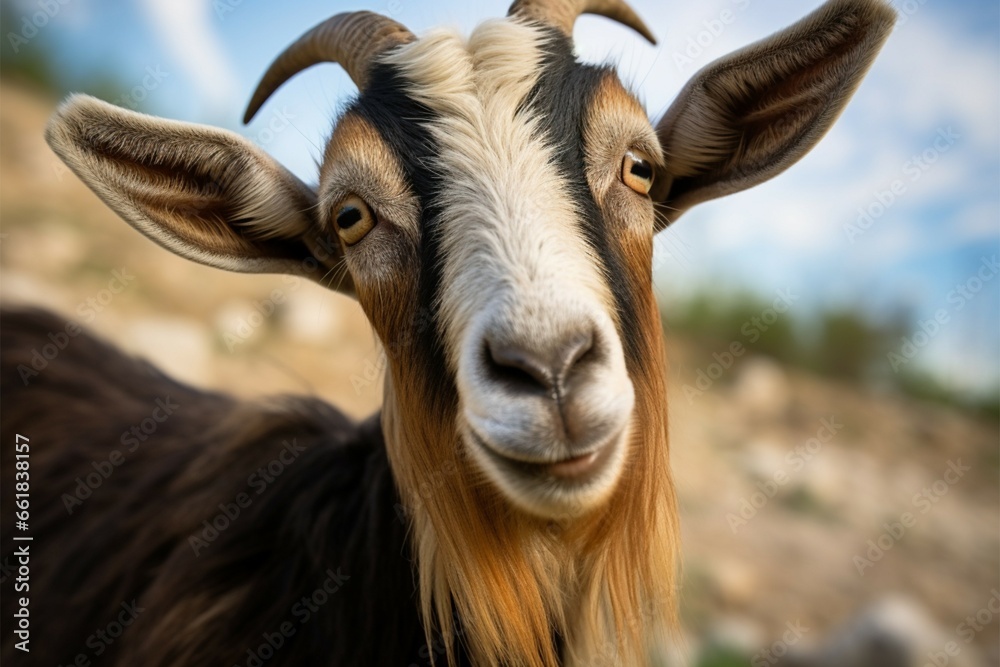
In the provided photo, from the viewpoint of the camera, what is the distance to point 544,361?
1.87 metres

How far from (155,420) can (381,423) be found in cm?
175

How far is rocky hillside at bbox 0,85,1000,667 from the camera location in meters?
6.74

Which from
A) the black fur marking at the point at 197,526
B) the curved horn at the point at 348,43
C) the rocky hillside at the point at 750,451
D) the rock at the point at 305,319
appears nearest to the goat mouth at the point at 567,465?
the black fur marking at the point at 197,526

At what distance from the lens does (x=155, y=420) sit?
4074 mm

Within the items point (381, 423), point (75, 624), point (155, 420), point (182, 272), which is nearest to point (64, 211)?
point (182, 272)

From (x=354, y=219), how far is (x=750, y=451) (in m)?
8.49

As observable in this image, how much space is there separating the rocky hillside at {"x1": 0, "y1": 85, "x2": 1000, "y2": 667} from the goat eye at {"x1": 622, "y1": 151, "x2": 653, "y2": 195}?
3.07 meters

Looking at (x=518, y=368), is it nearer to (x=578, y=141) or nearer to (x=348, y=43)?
(x=578, y=141)

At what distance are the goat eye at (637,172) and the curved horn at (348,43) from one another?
1047mm

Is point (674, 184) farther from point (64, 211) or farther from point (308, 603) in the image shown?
point (64, 211)

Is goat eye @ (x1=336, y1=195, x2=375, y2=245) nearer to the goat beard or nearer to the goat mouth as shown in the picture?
the goat beard

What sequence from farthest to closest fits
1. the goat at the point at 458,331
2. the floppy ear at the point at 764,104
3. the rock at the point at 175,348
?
the rock at the point at 175,348, the floppy ear at the point at 764,104, the goat at the point at 458,331

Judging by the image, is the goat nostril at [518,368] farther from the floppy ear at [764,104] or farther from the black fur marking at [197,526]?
the floppy ear at [764,104]

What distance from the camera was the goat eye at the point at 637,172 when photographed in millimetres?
2611
